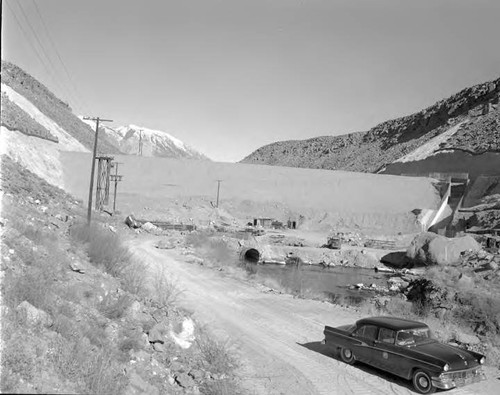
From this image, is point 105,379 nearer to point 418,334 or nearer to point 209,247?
point 418,334

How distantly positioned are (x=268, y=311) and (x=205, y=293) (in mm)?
3382

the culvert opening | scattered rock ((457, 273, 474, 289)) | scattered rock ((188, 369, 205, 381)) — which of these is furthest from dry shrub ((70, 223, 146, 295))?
the culvert opening

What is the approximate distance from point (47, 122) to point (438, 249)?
7187 centimetres

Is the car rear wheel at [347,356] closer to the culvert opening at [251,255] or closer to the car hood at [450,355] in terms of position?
the car hood at [450,355]

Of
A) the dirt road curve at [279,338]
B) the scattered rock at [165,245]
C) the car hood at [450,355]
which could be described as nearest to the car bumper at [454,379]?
the car hood at [450,355]

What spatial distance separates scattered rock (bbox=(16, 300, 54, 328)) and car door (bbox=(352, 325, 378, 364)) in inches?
276

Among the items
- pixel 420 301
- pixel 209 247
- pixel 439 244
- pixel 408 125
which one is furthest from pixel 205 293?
pixel 408 125

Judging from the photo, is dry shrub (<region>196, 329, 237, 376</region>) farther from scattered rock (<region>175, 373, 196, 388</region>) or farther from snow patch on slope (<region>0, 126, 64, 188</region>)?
snow patch on slope (<region>0, 126, 64, 188</region>)

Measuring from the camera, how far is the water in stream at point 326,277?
30797 millimetres

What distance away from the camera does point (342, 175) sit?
82062 mm

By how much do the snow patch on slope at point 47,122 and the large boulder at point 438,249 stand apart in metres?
60.8

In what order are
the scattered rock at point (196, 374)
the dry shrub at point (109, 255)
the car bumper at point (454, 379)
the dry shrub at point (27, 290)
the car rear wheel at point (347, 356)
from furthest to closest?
the dry shrub at point (109, 255)
the car rear wheel at point (347, 356)
the car bumper at point (454, 379)
the scattered rock at point (196, 374)
the dry shrub at point (27, 290)

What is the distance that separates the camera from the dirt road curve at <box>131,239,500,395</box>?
33.2ft

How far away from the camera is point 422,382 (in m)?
9.84
